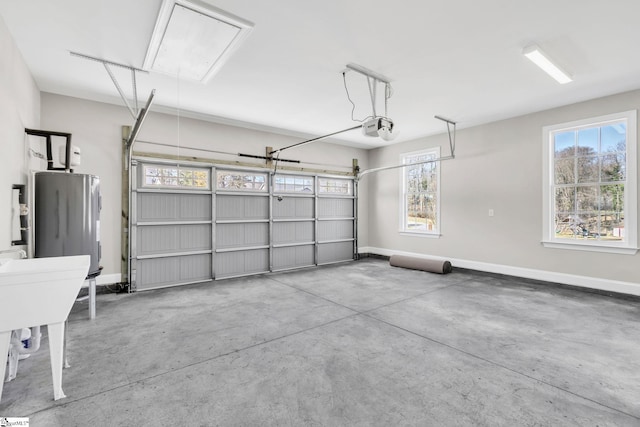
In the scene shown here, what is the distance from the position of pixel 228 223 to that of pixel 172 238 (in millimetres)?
1033

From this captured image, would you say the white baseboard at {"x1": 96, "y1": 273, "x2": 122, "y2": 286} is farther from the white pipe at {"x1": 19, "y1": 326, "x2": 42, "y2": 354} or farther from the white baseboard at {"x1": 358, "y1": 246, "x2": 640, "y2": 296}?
the white baseboard at {"x1": 358, "y1": 246, "x2": 640, "y2": 296}

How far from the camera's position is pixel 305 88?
Answer: 14.1ft

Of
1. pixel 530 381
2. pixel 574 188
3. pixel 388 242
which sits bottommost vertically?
pixel 530 381

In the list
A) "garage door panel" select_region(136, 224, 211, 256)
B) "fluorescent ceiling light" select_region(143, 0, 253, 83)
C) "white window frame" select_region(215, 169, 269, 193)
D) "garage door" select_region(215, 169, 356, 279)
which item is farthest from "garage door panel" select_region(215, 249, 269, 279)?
"fluorescent ceiling light" select_region(143, 0, 253, 83)

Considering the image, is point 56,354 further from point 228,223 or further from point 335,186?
point 335,186

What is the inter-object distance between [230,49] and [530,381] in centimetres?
407

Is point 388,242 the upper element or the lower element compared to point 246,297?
upper

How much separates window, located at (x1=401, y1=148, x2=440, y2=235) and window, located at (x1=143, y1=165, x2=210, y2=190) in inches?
171

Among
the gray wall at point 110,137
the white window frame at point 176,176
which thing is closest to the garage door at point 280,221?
the white window frame at point 176,176

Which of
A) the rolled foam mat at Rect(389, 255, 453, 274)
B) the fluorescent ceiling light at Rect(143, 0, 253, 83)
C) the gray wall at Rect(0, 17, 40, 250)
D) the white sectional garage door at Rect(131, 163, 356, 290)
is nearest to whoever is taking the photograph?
the fluorescent ceiling light at Rect(143, 0, 253, 83)

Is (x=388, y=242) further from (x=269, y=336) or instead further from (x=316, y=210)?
(x=269, y=336)

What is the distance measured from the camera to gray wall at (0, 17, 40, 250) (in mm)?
2740

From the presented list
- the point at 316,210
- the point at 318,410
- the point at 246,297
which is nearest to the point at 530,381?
the point at 318,410

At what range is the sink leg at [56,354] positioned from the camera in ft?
6.63
